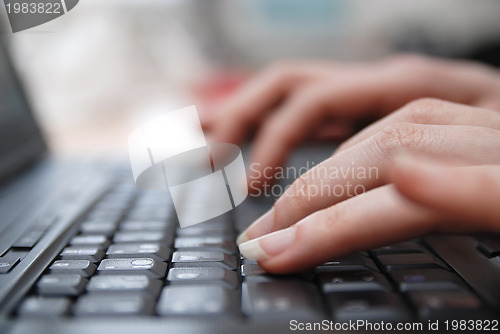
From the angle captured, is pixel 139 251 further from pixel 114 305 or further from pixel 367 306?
pixel 367 306

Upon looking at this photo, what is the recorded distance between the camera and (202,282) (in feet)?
1.07

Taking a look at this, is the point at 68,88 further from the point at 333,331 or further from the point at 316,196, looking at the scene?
the point at 333,331

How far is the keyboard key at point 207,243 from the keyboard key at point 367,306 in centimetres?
12

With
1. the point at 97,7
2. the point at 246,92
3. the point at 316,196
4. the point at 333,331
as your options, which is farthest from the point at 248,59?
the point at 333,331

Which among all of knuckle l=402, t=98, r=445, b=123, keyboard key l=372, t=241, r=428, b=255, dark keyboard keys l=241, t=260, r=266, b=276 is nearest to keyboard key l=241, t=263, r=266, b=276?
dark keyboard keys l=241, t=260, r=266, b=276

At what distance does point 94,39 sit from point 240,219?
97cm

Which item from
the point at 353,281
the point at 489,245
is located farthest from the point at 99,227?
the point at 489,245

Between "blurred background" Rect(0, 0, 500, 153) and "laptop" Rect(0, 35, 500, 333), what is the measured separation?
43cm

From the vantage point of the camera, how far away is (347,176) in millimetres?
380

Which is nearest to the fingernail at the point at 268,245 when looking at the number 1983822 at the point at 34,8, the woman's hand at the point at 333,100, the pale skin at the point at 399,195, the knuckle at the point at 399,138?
the pale skin at the point at 399,195

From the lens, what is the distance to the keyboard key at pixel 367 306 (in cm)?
28

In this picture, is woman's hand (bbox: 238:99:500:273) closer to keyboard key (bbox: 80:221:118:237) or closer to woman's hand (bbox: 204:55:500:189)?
keyboard key (bbox: 80:221:118:237)

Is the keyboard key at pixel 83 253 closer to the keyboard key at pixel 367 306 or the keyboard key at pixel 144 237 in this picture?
the keyboard key at pixel 144 237

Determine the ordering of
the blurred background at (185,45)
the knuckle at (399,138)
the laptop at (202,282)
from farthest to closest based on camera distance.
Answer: the blurred background at (185,45) < the knuckle at (399,138) < the laptop at (202,282)
